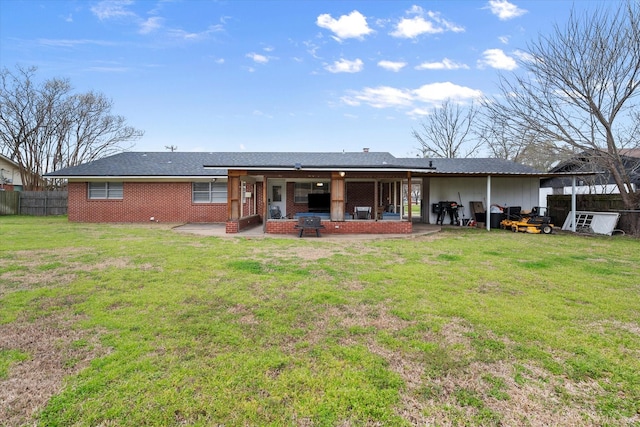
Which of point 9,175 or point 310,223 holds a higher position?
point 9,175

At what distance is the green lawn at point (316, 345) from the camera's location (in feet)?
6.91

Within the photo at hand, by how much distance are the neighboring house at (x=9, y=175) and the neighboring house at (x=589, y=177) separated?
35.3 meters

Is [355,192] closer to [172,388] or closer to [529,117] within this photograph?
[529,117]

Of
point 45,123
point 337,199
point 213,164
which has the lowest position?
point 337,199

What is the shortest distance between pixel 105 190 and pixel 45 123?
48.6 ft

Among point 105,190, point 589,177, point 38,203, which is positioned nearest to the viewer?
point 105,190

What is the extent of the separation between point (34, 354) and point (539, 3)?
16979 mm

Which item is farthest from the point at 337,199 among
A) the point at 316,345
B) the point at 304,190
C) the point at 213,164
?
the point at 316,345

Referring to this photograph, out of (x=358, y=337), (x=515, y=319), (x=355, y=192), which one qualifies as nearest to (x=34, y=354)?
(x=358, y=337)

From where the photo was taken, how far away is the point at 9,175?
25.4 metres

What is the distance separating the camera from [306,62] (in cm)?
1852

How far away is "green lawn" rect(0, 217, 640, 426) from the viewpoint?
2.11 m

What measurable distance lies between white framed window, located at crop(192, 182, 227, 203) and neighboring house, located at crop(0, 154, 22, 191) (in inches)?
734

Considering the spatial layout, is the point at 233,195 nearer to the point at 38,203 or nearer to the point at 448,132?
the point at 38,203
